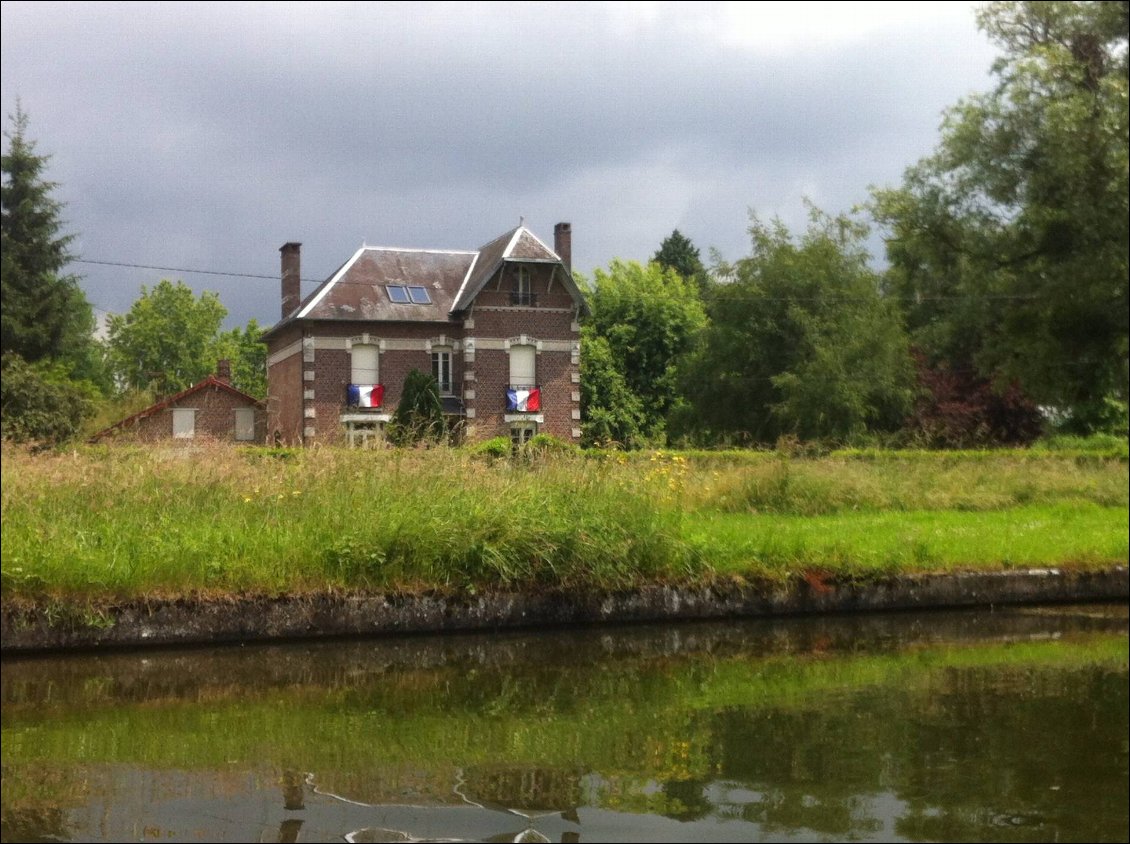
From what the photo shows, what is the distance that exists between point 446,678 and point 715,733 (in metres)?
2.33

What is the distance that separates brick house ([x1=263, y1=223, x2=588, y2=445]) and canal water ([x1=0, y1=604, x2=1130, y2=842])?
27990mm

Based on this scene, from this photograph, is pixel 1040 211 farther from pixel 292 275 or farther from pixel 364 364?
pixel 292 275

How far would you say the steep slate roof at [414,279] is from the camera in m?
36.4

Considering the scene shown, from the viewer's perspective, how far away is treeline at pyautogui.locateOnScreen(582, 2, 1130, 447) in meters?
20.0

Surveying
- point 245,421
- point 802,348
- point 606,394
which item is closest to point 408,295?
point 245,421

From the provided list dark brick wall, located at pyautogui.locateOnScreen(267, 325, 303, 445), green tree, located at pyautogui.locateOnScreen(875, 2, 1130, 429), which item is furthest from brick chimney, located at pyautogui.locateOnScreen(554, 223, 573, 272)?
green tree, located at pyautogui.locateOnScreen(875, 2, 1130, 429)

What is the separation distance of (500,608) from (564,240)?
31.9m

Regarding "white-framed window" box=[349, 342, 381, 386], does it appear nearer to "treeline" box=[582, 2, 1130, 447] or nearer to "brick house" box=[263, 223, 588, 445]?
"brick house" box=[263, 223, 588, 445]

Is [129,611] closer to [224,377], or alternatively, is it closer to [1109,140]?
[1109,140]

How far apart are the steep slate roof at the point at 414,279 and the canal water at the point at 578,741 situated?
28190mm

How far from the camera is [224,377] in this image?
46250mm

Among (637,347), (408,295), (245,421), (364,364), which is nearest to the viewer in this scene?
(364,364)

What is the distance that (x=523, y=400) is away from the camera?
37.9 m

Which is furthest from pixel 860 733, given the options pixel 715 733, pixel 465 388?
pixel 465 388
